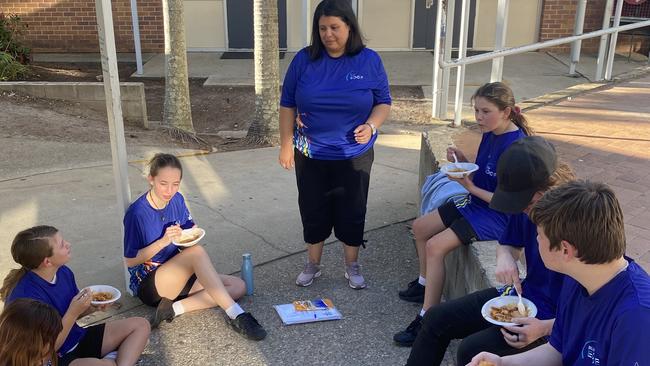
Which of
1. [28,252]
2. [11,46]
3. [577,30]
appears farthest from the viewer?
[577,30]

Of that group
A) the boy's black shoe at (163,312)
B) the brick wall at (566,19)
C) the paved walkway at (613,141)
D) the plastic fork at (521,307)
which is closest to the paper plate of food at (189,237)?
the boy's black shoe at (163,312)

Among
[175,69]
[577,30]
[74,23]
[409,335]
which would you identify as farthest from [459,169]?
[74,23]

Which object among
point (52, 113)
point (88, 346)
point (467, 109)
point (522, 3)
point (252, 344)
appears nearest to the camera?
point (88, 346)

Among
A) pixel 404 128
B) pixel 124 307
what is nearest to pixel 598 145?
pixel 404 128

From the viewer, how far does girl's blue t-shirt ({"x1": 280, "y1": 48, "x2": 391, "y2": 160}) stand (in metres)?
3.47

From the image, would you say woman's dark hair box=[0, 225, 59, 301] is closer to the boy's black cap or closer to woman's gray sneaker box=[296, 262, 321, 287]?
woman's gray sneaker box=[296, 262, 321, 287]

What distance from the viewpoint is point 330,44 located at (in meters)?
3.44

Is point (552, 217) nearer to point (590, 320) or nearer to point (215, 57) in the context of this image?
point (590, 320)

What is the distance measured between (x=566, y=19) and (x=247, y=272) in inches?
441

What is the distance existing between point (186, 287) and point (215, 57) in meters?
10.2

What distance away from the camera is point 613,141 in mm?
5555

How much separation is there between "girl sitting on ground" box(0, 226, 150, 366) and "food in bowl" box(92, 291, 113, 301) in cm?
7

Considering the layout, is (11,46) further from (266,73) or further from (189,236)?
(189,236)

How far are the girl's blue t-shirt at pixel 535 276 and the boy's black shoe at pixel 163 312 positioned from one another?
74.9 inches
